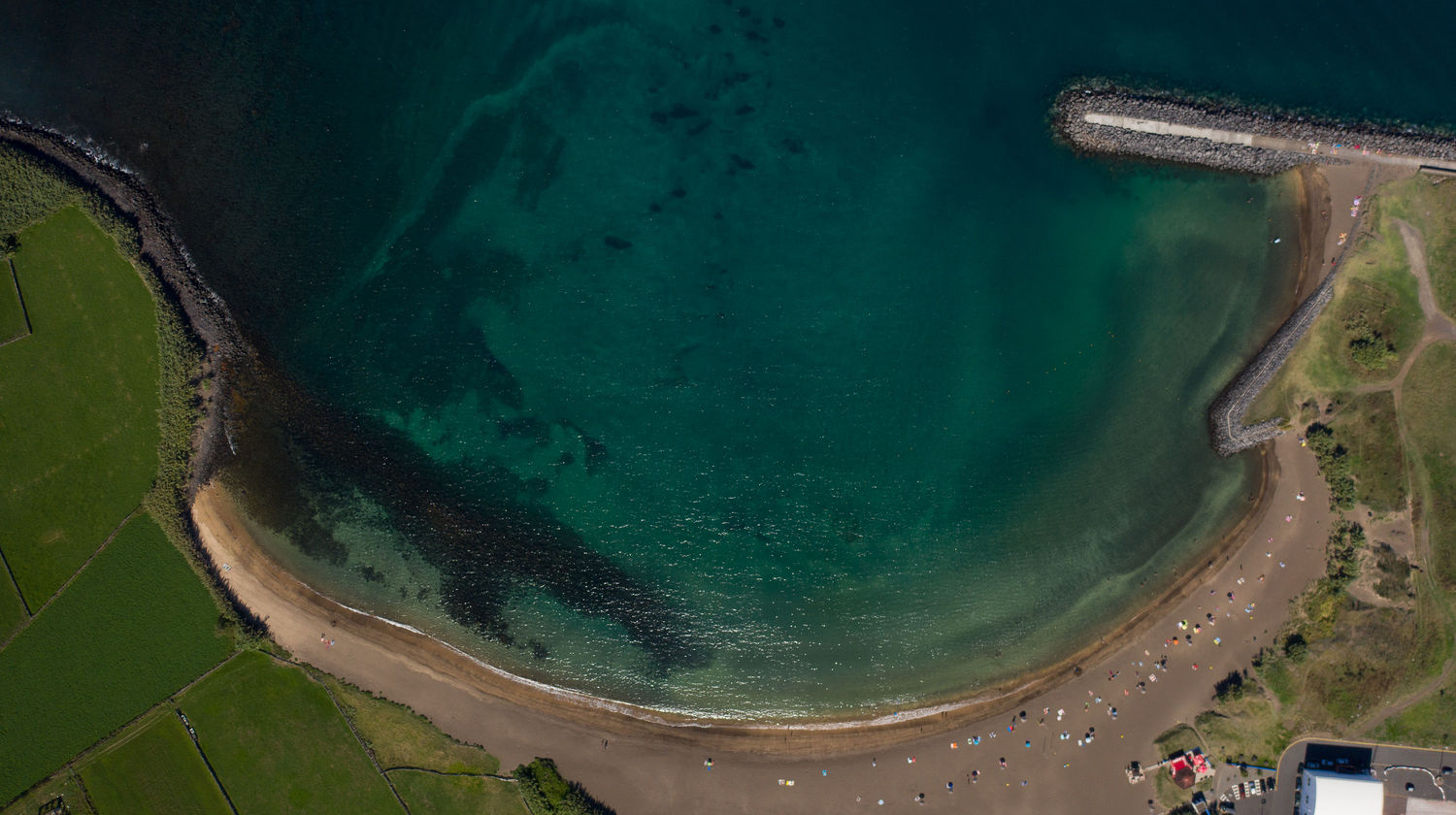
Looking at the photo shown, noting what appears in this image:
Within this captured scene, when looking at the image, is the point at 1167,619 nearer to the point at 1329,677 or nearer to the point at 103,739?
the point at 1329,677

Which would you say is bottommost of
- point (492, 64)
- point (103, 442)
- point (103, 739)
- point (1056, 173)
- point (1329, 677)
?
point (103, 739)

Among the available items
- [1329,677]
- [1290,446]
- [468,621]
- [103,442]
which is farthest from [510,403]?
[1329,677]

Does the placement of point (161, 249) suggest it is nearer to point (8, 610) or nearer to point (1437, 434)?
point (8, 610)

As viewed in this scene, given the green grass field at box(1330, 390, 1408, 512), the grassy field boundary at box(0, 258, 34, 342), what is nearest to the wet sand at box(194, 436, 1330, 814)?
the green grass field at box(1330, 390, 1408, 512)

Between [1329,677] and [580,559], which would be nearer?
[1329,677]

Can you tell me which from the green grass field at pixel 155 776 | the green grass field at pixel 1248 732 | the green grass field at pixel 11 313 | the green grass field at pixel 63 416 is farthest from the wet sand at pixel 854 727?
the green grass field at pixel 11 313

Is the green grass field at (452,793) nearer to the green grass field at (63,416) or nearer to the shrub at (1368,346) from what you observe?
the green grass field at (63,416)

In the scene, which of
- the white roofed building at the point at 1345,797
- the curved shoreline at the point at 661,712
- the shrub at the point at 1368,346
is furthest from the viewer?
the curved shoreline at the point at 661,712

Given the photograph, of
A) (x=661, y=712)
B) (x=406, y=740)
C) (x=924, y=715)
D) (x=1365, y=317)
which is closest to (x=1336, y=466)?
(x=1365, y=317)
